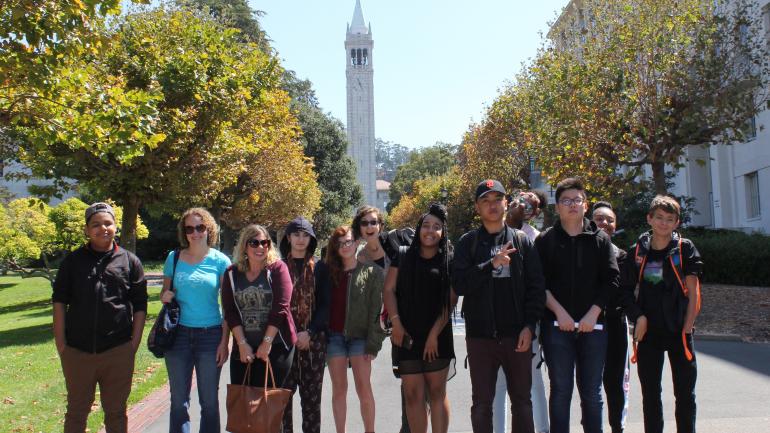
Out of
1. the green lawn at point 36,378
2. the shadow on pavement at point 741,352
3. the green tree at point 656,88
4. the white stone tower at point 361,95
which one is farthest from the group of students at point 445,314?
the white stone tower at point 361,95

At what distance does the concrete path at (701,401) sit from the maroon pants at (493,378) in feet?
5.67

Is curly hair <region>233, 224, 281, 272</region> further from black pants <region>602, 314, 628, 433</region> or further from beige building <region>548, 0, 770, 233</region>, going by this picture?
beige building <region>548, 0, 770, 233</region>

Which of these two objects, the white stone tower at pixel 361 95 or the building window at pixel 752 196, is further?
the white stone tower at pixel 361 95

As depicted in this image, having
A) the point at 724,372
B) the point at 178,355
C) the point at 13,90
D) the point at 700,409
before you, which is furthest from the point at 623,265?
the point at 13,90

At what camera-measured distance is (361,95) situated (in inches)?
4823

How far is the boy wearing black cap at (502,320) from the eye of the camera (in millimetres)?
5000

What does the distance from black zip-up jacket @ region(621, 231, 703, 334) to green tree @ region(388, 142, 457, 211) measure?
9094cm

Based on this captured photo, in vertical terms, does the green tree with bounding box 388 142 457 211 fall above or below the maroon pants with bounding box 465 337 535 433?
above

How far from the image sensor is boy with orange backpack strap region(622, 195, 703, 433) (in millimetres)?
5293

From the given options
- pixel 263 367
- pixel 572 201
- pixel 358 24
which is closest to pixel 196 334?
pixel 263 367

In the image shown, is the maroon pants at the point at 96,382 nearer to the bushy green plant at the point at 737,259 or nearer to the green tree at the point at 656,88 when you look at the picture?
the green tree at the point at 656,88

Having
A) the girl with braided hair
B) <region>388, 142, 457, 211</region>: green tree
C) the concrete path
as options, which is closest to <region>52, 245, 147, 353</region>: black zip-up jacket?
the girl with braided hair

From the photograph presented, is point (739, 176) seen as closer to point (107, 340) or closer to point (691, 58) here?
point (691, 58)

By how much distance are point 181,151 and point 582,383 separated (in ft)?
42.0
